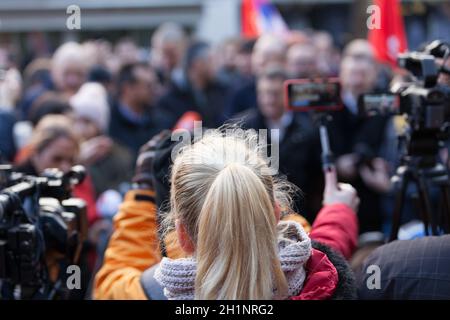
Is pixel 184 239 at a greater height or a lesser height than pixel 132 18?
lesser

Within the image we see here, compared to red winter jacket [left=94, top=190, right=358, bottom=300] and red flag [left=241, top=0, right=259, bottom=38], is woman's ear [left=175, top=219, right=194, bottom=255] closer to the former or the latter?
red winter jacket [left=94, top=190, right=358, bottom=300]

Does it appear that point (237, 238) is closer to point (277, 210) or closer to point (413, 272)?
point (277, 210)

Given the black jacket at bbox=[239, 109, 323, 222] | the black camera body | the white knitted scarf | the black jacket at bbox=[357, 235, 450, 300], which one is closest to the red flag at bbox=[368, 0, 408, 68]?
the black jacket at bbox=[239, 109, 323, 222]

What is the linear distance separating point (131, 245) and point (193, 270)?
789 millimetres

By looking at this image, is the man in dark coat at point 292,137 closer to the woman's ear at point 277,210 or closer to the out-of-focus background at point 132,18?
the woman's ear at point 277,210

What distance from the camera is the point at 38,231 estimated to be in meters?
2.06

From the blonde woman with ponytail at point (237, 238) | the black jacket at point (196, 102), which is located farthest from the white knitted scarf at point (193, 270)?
the black jacket at point (196, 102)

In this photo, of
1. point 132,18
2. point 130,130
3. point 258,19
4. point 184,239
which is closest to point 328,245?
point 184,239

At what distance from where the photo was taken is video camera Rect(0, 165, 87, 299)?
199cm

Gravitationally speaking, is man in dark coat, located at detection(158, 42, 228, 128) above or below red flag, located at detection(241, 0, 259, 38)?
below

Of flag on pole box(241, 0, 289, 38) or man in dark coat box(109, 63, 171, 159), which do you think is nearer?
man in dark coat box(109, 63, 171, 159)

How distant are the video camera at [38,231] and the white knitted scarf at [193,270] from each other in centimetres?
58

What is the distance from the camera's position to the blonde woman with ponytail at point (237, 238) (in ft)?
4.74

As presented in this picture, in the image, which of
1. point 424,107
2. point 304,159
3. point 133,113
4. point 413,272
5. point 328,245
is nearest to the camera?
point 413,272
